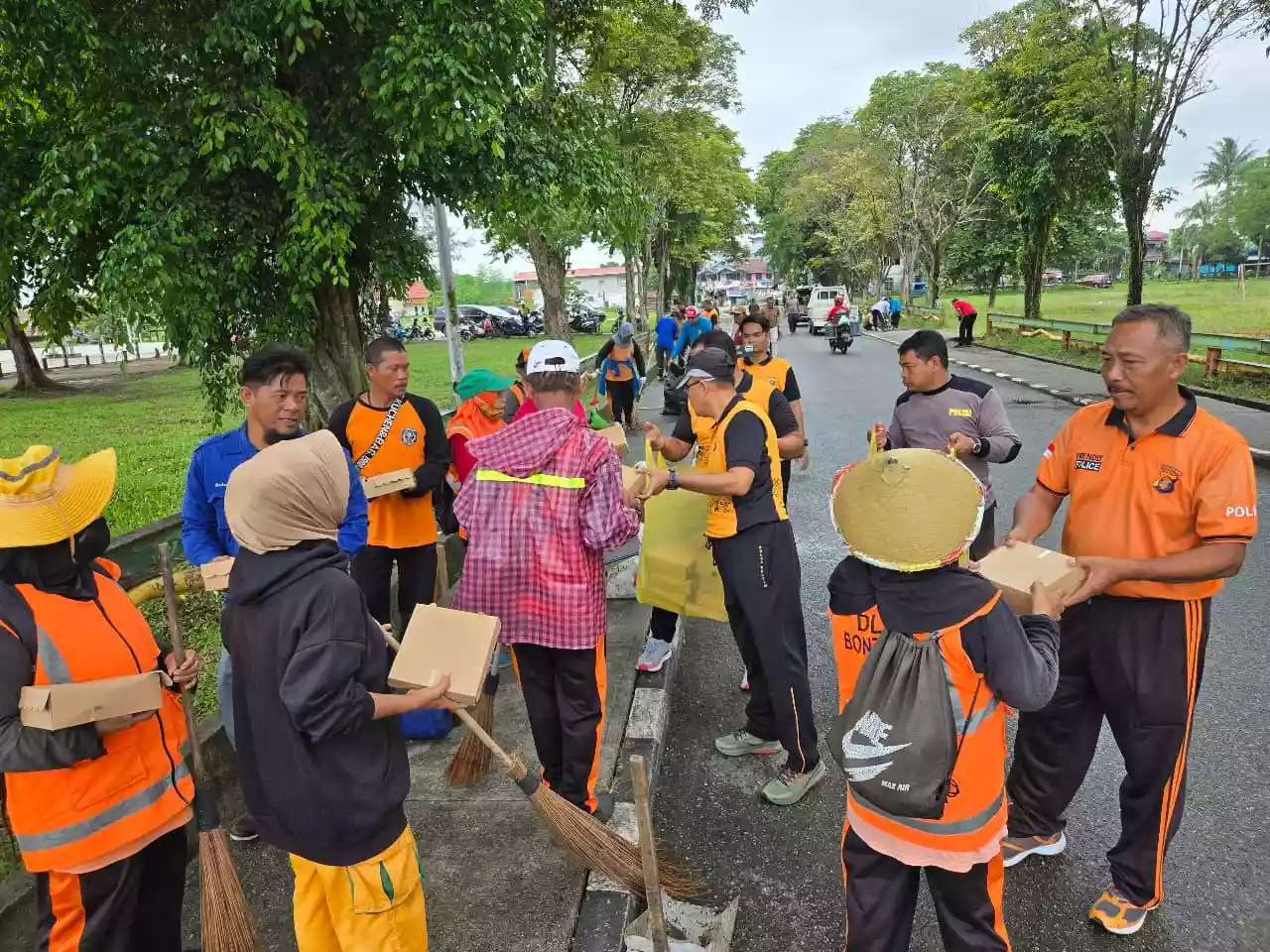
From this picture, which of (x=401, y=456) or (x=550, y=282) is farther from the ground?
(x=550, y=282)

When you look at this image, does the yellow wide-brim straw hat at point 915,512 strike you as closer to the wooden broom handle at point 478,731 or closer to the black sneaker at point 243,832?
the wooden broom handle at point 478,731

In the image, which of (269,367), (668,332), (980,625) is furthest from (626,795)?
(668,332)

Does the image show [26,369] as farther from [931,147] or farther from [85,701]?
[931,147]

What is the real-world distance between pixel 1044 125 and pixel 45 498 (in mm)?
23919

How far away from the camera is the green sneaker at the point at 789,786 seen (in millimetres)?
3256

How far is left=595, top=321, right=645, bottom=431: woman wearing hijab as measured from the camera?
391 inches

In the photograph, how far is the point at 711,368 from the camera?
125 inches

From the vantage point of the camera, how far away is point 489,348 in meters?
28.2

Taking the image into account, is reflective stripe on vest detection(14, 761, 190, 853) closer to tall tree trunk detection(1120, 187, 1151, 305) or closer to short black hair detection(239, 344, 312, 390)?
short black hair detection(239, 344, 312, 390)

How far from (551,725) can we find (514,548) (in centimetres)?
77

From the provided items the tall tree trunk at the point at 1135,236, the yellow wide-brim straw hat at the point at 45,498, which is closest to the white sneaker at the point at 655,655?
the yellow wide-brim straw hat at the point at 45,498

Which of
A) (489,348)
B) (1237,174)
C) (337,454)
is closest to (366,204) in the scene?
(337,454)

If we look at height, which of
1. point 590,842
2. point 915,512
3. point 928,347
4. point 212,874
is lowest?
point 590,842

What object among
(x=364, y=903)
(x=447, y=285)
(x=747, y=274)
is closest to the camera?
(x=364, y=903)
